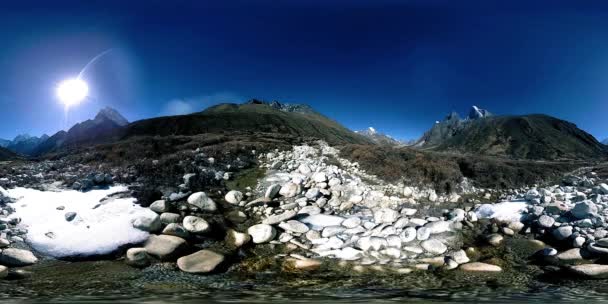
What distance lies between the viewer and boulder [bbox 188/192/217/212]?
14.2 meters

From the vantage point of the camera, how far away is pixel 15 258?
9273 mm

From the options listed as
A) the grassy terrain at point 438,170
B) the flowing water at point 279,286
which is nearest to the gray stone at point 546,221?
the flowing water at point 279,286

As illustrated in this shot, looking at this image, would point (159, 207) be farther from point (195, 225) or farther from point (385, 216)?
point (385, 216)

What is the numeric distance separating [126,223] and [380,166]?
1388cm

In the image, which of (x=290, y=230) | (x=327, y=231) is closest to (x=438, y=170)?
(x=327, y=231)

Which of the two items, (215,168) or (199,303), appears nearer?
(199,303)

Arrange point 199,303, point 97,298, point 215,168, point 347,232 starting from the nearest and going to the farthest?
1. point 199,303
2. point 97,298
3. point 347,232
4. point 215,168

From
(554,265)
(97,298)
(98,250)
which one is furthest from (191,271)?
(554,265)

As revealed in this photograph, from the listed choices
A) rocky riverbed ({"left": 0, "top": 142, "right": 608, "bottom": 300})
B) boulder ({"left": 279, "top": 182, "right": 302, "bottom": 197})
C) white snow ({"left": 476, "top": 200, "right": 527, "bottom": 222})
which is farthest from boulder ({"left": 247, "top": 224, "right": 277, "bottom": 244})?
white snow ({"left": 476, "top": 200, "right": 527, "bottom": 222})

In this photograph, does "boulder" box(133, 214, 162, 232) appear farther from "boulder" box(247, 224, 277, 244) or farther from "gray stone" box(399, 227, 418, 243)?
"gray stone" box(399, 227, 418, 243)

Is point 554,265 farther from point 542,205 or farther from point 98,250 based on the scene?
point 98,250

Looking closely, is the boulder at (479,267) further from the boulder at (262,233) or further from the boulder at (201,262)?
the boulder at (201,262)

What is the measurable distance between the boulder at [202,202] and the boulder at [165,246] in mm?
3363

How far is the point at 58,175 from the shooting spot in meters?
17.6
